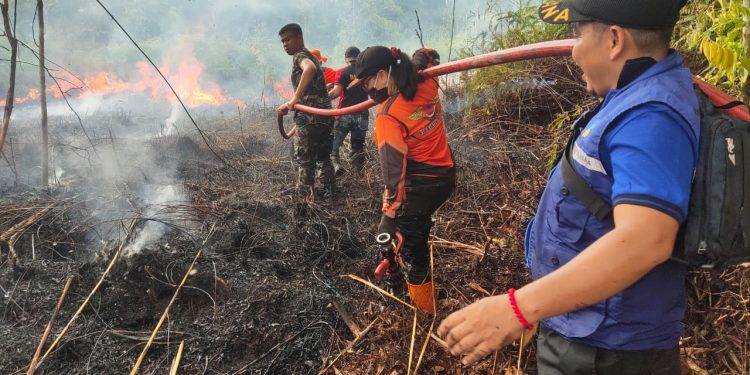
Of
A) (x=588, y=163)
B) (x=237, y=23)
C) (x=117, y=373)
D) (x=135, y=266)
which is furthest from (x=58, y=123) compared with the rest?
(x=237, y=23)

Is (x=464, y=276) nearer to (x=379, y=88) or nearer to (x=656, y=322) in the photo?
(x=379, y=88)

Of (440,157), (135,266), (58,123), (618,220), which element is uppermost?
(58,123)

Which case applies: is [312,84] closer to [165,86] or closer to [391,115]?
[391,115]

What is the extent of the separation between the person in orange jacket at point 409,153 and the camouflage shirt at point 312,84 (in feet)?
7.92

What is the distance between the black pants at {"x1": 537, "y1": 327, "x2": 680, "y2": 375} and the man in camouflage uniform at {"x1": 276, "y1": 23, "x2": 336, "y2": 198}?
4062 millimetres

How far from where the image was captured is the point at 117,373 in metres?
2.66

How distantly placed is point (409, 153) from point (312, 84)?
2791 mm

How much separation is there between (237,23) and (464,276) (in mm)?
24374

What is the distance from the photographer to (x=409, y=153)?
2.80 meters

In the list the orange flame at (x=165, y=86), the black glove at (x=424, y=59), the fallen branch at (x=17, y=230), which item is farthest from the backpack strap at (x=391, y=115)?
the orange flame at (x=165, y=86)

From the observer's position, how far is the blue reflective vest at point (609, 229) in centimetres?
93

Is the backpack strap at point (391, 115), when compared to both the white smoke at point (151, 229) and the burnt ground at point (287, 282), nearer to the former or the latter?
the burnt ground at point (287, 282)

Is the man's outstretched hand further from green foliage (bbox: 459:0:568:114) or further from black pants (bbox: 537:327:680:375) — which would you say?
green foliage (bbox: 459:0:568:114)

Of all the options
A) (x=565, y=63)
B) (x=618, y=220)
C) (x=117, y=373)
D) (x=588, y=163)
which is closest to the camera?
(x=618, y=220)
